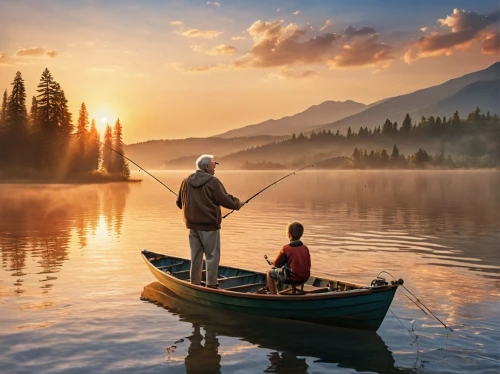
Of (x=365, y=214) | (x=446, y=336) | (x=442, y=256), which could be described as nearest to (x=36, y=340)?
(x=446, y=336)

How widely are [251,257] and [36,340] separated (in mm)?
11689

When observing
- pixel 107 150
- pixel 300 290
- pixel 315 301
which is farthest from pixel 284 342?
pixel 107 150

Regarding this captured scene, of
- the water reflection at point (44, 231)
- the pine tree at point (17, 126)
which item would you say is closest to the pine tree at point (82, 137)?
the pine tree at point (17, 126)

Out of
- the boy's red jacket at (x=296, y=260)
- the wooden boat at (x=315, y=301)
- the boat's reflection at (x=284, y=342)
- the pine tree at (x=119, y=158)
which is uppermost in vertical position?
the pine tree at (x=119, y=158)

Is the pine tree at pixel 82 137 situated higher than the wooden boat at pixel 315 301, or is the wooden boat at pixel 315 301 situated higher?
the pine tree at pixel 82 137

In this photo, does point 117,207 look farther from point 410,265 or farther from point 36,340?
point 36,340

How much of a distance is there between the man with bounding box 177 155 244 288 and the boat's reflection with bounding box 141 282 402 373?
4.24 ft

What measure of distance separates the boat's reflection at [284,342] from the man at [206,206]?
1.29m

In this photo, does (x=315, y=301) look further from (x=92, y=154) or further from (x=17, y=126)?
(x=92, y=154)

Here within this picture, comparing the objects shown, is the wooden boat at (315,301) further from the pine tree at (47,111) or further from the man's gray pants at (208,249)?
the pine tree at (47,111)

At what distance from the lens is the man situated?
13.5 meters

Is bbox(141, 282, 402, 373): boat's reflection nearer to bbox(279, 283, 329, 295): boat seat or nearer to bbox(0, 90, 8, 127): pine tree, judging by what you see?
bbox(279, 283, 329, 295): boat seat

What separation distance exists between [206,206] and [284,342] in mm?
4033

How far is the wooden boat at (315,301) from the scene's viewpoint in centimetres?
1133
